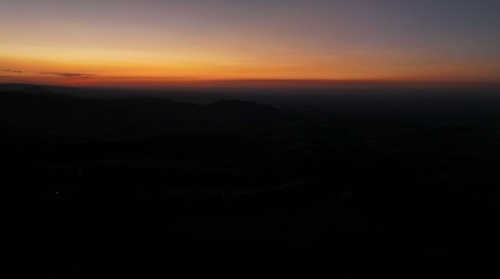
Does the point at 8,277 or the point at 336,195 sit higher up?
the point at 8,277

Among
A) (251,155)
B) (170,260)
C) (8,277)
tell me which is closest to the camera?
(8,277)

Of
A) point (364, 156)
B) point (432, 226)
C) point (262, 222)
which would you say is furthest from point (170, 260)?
point (364, 156)

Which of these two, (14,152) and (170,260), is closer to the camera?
(170,260)

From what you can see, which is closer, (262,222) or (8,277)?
(8,277)

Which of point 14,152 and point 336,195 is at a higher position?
point 14,152

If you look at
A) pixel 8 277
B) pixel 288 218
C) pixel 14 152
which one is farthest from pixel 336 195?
pixel 14 152

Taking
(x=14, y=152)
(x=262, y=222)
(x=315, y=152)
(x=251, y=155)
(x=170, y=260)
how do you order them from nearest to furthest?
(x=170, y=260)
(x=262, y=222)
(x=14, y=152)
(x=251, y=155)
(x=315, y=152)

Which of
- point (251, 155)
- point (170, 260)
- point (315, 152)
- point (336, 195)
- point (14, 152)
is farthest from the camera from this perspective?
point (315, 152)

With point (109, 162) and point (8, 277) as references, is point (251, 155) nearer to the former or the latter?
point (109, 162)

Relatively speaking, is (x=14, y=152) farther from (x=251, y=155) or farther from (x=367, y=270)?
A: (x=367, y=270)
